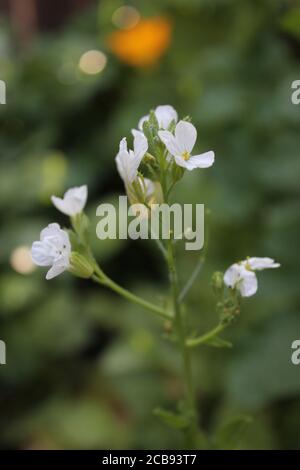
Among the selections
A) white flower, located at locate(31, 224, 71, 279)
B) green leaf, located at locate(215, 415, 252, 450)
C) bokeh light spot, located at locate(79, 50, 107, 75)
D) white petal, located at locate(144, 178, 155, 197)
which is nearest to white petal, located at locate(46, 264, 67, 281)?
white flower, located at locate(31, 224, 71, 279)

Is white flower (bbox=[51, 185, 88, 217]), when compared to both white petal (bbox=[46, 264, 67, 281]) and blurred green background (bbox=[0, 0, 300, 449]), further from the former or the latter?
blurred green background (bbox=[0, 0, 300, 449])

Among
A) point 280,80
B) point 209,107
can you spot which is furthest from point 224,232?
point 280,80

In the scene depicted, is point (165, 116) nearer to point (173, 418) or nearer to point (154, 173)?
point (154, 173)

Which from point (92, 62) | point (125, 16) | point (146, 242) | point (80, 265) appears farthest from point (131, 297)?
point (125, 16)

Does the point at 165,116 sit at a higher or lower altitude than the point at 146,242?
lower

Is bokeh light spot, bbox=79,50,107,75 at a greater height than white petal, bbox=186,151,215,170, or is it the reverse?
bokeh light spot, bbox=79,50,107,75

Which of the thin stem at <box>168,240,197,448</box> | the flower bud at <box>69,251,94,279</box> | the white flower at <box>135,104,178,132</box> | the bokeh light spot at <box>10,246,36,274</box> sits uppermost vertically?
the bokeh light spot at <box>10,246,36,274</box>
